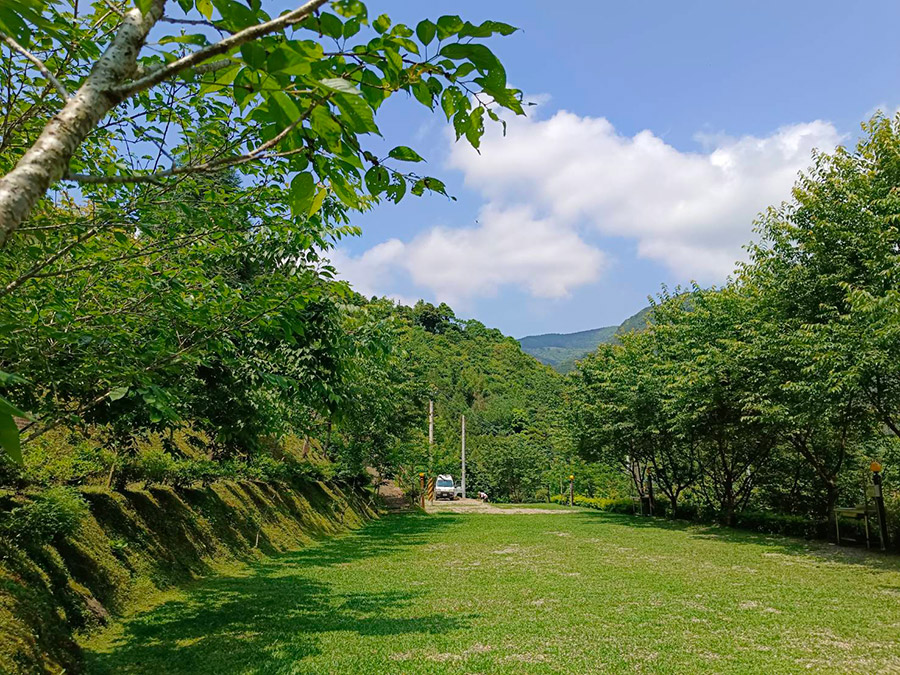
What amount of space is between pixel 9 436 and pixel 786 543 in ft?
55.6

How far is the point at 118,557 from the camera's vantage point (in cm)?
695

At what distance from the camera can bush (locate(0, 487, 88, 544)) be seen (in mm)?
5207

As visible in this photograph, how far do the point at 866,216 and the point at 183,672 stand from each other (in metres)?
12.6

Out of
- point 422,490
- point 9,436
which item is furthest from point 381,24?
point 422,490

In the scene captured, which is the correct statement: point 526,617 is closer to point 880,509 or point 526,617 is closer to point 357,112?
point 357,112

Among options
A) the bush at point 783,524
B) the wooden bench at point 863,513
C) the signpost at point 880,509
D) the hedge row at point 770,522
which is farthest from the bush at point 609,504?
the signpost at point 880,509

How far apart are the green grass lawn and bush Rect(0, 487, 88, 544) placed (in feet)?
3.76

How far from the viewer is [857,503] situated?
18922mm

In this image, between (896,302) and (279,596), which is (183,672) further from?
(896,302)

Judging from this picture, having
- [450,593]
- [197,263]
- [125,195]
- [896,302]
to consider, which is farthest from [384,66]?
[896,302]

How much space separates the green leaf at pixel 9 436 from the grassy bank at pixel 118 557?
424 centimetres

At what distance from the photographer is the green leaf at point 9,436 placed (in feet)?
2.68

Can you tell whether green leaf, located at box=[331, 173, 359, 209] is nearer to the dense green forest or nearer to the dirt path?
the dense green forest

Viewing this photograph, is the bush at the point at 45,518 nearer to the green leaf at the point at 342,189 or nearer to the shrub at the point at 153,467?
the shrub at the point at 153,467
